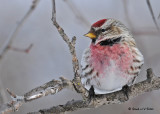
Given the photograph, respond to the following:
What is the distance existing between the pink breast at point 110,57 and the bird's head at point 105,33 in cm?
7

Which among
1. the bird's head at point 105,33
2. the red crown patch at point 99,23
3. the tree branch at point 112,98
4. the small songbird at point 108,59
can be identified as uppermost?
the red crown patch at point 99,23

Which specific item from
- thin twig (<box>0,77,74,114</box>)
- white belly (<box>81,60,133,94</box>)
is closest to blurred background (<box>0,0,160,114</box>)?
white belly (<box>81,60,133,94</box>)

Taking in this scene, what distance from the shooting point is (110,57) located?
2.69 metres

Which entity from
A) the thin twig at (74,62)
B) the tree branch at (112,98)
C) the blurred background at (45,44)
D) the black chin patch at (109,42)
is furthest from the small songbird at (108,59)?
the blurred background at (45,44)

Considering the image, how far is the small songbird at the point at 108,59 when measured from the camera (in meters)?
2.69

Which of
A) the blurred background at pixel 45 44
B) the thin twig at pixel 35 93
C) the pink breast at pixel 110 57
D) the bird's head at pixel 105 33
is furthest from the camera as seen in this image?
the blurred background at pixel 45 44

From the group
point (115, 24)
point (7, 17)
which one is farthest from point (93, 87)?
point (7, 17)

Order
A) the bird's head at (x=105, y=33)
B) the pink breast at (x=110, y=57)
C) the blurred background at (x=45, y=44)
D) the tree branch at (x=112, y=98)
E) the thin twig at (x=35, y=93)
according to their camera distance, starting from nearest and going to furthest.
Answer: the thin twig at (x=35, y=93) → the tree branch at (x=112, y=98) → the pink breast at (x=110, y=57) → the bird's head at (x=105, y=33) → the blurred background at (x=45, y=44)

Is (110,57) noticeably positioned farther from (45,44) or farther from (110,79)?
(45,44)

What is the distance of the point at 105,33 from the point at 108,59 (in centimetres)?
30

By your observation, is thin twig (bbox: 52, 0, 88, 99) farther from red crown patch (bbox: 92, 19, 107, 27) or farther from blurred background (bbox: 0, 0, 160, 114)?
blurred background (bbox: 0, 0, 160, 114)

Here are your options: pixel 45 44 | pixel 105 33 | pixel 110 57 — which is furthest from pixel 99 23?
pixel 45 44

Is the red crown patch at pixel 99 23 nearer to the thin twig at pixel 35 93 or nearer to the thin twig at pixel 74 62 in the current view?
the thin twig at pixel 74 62

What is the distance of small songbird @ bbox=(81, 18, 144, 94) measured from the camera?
269cm
